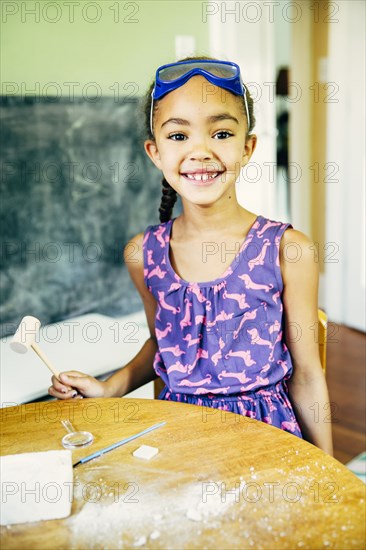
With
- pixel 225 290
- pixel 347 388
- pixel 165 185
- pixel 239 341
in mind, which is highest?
pixel 165 185

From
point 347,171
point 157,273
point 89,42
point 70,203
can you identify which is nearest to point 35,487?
point 157,273

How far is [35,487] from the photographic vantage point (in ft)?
2.64

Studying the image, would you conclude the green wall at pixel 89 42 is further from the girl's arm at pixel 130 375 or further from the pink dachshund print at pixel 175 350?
the pink dachshund print at pixel 175 350

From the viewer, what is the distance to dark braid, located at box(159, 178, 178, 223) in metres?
1.51

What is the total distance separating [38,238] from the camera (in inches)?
79.7

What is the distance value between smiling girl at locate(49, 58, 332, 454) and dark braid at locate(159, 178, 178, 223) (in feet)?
0.49

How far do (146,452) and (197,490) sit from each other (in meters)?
0.12

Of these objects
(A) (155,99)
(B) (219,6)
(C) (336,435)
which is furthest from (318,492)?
(B) (219,6)

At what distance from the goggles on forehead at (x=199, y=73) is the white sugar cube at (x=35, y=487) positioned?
2.51 feet

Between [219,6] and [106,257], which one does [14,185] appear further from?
[219,6]

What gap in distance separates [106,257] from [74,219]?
197mm

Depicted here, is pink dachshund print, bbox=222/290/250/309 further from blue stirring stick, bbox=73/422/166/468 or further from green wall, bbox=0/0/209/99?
green wall, bbox=0/0/209/99

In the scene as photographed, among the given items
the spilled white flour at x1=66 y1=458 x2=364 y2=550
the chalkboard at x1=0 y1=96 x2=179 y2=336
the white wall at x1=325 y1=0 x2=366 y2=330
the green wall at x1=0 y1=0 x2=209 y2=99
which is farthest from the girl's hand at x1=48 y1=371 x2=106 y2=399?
the white wall at x1=325 y1=0 x2=366 y2=330

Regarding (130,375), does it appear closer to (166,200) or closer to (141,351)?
(141,351)
